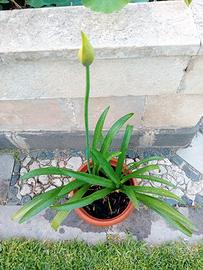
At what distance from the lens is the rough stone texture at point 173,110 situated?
130 centimetres

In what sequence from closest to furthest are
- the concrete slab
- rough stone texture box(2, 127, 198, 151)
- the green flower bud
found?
the green flower bud
rough stone texture box(2, 127, 198, 151)
the concrete slab

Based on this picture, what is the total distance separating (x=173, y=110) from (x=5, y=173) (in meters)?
0.85

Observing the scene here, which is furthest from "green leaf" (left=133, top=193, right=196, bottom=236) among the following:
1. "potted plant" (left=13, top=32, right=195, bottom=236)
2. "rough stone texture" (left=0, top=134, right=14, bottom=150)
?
"rough stone texture" (left=0, top=134, right=14, bottom=150)

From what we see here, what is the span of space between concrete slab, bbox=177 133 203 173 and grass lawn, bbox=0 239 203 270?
0.38 meters

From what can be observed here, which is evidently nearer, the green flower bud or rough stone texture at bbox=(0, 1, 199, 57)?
the green flower bud

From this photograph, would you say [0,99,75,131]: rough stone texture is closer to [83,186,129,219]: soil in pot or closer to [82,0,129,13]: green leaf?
[83,186,129,219]: soil in pot

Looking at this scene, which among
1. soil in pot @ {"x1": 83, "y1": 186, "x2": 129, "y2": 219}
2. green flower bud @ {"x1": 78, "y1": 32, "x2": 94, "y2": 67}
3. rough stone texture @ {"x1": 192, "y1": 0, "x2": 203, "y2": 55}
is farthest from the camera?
soil in pot @ {"x1": 83, "y1": 186, "x2": 129, "y2": 219}

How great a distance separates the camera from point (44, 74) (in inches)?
44.0

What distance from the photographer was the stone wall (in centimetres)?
100

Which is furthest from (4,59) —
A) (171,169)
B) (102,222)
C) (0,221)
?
(171,169)

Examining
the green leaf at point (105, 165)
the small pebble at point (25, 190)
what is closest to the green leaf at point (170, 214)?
the green leaf at point (105, 165)

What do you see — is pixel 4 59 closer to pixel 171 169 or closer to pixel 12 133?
pixel 12 133

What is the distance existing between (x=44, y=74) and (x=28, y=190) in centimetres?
68

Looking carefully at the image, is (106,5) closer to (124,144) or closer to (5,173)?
(124,144)
